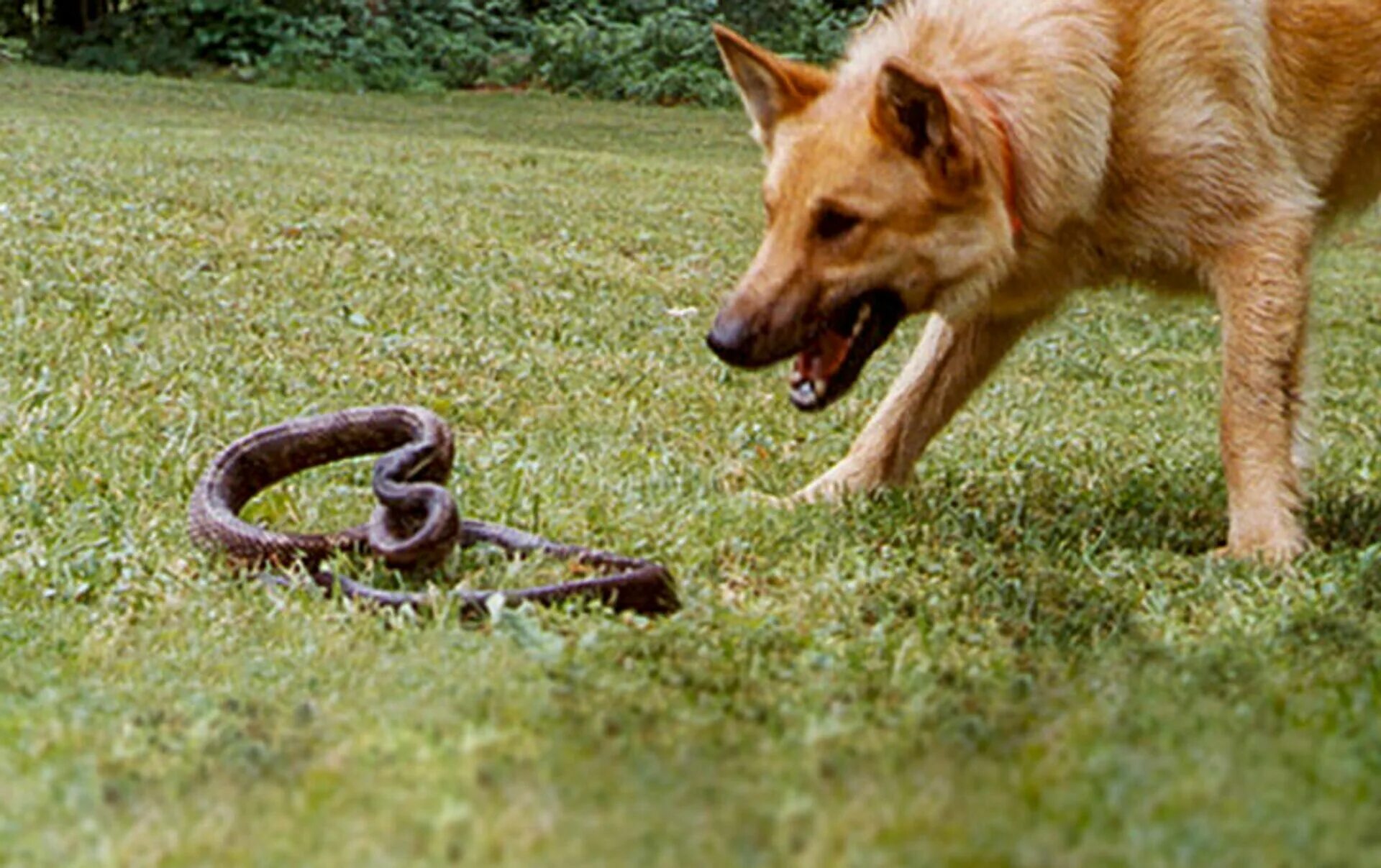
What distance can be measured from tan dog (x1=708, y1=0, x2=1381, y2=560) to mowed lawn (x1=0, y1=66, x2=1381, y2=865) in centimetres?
31

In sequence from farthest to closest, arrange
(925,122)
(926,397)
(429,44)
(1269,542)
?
(429,44) < (926,397) < (1269,542) < (925,122)

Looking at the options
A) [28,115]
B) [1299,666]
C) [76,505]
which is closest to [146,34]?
[28,115]

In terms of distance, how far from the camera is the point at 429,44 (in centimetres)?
2748

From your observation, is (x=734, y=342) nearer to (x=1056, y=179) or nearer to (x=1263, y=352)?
(x=1056, y=179)

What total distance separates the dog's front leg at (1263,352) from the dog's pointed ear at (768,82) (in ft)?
3.92

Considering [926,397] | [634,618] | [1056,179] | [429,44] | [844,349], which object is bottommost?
[429,44]

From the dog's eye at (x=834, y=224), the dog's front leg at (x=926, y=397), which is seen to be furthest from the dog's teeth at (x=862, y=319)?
the dog's front leg at (x=926, y=397)

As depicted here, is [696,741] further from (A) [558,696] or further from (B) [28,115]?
(B) [28,115]

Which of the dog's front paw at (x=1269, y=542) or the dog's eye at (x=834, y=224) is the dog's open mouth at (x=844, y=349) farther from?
the dog's front paw at (x=1269, y=542)

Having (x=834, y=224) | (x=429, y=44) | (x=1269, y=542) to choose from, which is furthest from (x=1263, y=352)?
A: (x=429, y=44)

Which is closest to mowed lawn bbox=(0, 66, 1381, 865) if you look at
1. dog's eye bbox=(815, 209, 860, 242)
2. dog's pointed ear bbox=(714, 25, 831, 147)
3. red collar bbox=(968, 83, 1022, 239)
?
dog's eye bbox=(815, 209, 860, 242)

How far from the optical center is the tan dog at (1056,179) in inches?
182

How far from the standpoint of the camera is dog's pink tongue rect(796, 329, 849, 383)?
15.7 feet

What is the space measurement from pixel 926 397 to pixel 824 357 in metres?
Result: 1.01
